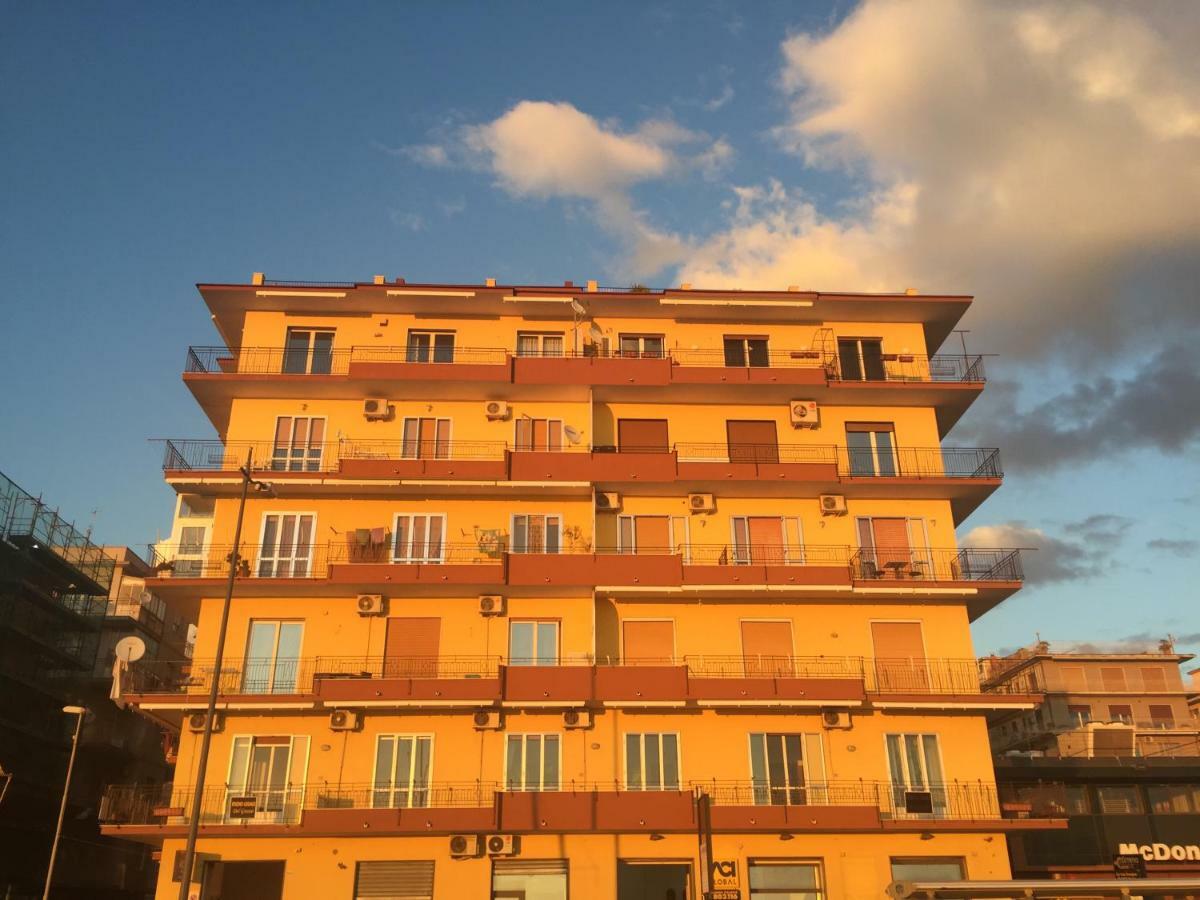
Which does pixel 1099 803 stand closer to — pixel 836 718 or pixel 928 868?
pixel 928 868

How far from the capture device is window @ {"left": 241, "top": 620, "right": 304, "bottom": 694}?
111 ft

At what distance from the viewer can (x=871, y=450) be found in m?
38.8

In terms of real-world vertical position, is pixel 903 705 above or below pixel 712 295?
below

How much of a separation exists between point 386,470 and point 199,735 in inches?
407

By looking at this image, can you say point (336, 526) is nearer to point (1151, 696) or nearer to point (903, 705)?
point (903, 705)

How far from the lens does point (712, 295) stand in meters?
39.6

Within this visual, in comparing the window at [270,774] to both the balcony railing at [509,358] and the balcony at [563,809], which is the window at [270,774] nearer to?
the balcony at [563,809]

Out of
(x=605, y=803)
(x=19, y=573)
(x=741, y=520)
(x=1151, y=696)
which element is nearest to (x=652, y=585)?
(x=741, y=520)

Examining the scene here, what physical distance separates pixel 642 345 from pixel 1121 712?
47.3 m

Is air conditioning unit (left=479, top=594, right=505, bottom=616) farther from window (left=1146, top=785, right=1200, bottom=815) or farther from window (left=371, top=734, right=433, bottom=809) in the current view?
window (left=1146, top=785, right=1200, bottom=815)

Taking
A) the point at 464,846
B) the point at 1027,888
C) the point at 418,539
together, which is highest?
the point at 418,539

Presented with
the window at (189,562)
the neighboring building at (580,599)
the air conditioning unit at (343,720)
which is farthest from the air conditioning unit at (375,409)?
the air conditioning unit at (343,720)

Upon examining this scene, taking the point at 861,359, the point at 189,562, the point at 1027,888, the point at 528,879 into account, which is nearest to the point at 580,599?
the point at 528,879

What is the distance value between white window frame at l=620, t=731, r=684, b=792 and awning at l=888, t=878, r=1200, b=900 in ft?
41.2
